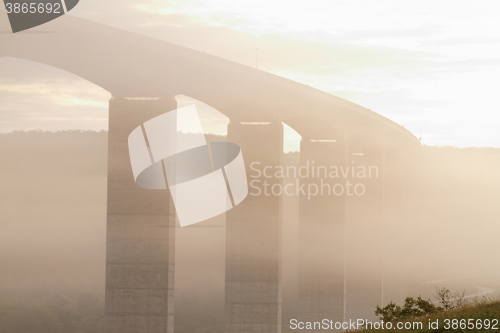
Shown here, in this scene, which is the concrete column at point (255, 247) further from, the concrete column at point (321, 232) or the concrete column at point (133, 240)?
the concrete column at point (321, 232)

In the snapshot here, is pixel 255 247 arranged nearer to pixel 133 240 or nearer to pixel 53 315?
pixel 133 240

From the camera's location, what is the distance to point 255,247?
41.4 metres

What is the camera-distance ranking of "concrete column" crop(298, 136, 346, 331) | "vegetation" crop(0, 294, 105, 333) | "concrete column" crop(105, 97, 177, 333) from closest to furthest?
"concrete column" crop(105, 97, 177, 333), "concrete column" crop(298, 136, 346, 331), "vegetation" crop(0, 294, 105, 333)

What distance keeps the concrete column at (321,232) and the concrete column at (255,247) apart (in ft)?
33.3

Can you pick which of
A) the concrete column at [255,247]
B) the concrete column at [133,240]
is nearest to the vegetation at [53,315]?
the concrete column at [255,247]

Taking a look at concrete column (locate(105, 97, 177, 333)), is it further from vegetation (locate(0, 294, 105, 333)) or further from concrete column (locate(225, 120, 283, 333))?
vegetation (locate(0, 294, 105, 333))

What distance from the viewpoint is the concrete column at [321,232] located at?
5184 cm

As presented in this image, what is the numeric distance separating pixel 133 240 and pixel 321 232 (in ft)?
73.4

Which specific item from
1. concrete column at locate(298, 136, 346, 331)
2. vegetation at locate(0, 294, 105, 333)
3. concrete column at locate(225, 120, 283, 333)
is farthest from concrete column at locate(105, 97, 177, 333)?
vegetation at locate(0, 294, 105, 333)

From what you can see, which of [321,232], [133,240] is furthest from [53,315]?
[133,240]

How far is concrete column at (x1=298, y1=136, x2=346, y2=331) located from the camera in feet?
170

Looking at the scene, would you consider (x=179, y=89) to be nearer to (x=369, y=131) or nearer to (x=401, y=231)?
(x=369, y=131)

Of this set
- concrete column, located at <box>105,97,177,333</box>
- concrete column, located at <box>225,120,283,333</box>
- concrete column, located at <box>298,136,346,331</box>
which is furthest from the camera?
concrete column, located at <box>298,136,346,331</box>

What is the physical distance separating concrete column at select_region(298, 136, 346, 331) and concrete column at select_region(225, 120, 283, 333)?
10164 mm
